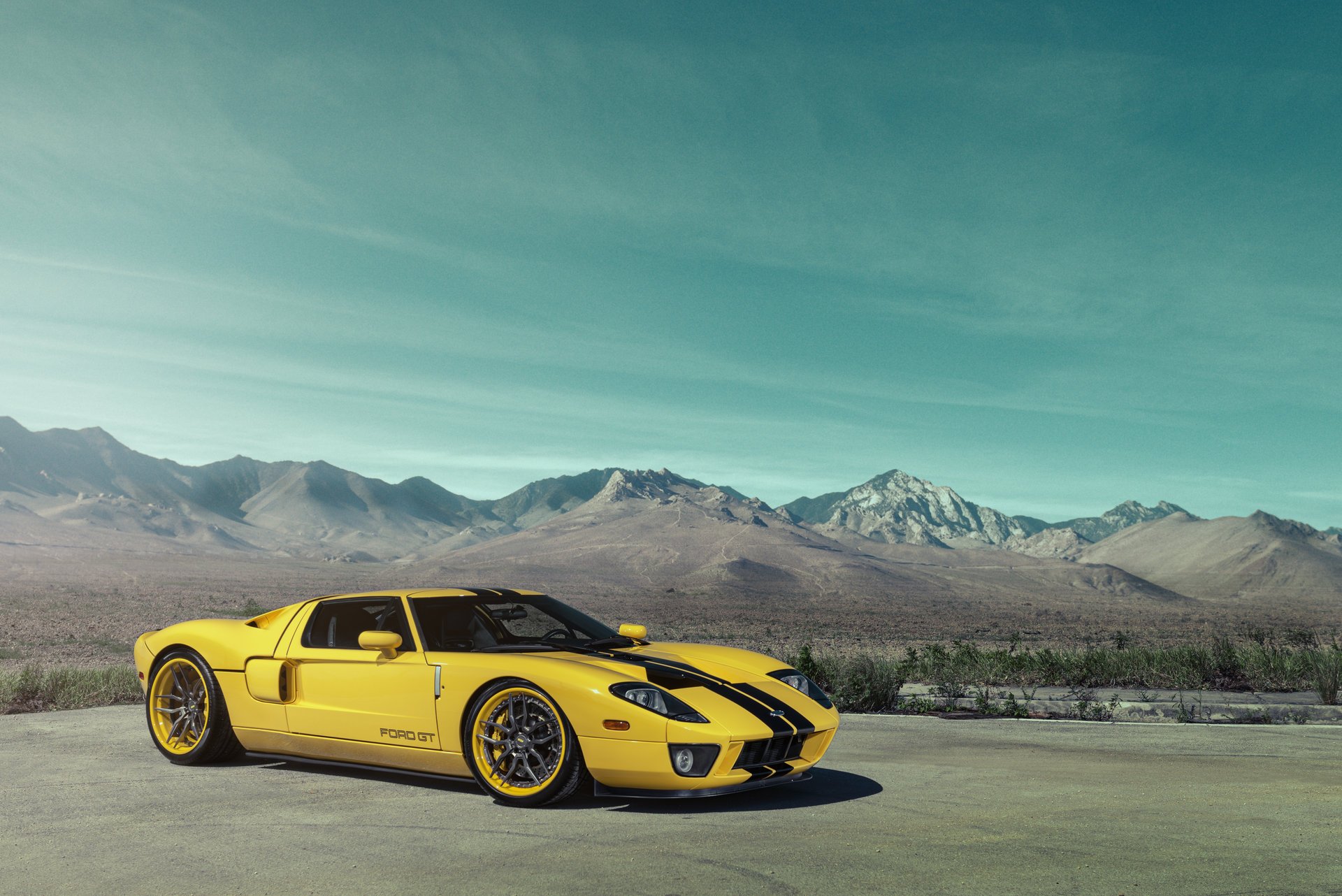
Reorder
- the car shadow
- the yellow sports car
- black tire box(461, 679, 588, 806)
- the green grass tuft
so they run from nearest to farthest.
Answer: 1. the yellow sports car
2. black tire box(461, 679, 588, 806)
3. the car shadow
4. the green grass tuft

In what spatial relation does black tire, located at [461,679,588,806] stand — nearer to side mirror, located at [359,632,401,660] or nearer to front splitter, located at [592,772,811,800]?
front splitter, located at [592,772,811,800]

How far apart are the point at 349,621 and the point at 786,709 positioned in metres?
3.29

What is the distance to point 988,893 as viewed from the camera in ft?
15.7

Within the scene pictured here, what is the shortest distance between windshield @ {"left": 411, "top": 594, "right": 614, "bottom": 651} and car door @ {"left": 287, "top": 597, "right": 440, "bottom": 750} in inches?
7.6

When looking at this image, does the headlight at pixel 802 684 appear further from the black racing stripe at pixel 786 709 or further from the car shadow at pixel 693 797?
the car shadow at pixel 693 797

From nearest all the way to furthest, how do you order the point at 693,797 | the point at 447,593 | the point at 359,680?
1. the point at 693,797
2. the point at 359,680
3. the point at 447,593

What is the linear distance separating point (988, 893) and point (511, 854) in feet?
7.71

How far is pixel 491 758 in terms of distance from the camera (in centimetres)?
683

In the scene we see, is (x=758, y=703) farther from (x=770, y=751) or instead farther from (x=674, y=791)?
(x=674, y=791)

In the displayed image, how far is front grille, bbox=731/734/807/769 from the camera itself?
6461mm

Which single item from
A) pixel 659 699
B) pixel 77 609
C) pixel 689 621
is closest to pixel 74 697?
pixel 659 699

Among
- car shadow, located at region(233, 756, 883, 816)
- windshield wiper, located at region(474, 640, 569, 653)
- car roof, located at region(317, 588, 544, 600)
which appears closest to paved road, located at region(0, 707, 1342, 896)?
car shadow, located at region(233, 756, 883, 816)

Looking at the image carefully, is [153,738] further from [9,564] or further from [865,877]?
[9,564]

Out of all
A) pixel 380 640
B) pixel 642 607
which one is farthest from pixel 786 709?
pixel 642 607
